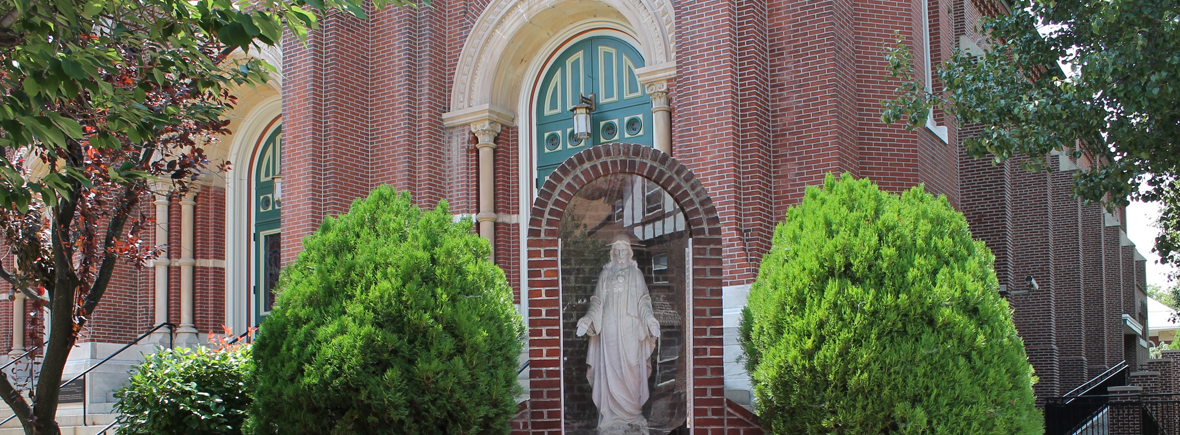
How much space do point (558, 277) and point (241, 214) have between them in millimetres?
13779

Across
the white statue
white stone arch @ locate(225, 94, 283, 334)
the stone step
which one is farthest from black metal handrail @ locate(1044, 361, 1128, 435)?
white stone arch @ locate(225, 94, 283, 334)

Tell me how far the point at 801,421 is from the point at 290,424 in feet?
13.6

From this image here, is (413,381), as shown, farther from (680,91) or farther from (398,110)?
(398,110)

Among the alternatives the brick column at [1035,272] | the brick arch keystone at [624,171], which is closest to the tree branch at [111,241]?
the brick arch keystone at [624,171]

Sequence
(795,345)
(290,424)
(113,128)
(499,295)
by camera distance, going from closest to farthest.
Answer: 1. (113,128)
2. (795,345)
3. (290,424)
4. (499,295)

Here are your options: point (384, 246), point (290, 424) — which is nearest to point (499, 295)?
point (384, 246)

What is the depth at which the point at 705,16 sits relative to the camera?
43.4 ft

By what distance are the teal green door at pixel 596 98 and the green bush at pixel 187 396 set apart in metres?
6.03

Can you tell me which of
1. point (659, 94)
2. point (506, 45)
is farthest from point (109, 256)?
point (506, 45)

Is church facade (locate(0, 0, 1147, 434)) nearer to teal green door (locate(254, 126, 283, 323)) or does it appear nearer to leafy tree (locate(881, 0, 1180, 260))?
teal green door (locate(254, 126, 283, 323))

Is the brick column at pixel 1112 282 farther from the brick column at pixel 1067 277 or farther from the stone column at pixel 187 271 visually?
the stone column at pixel 187 271

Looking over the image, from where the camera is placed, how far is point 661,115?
14.3m

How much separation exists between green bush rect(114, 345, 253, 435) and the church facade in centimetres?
159

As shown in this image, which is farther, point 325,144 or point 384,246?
point 325,144
